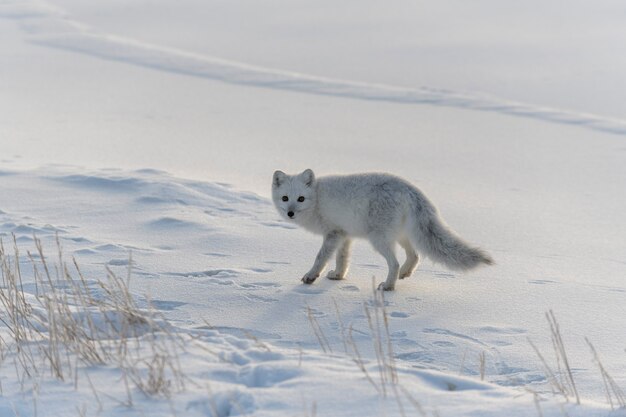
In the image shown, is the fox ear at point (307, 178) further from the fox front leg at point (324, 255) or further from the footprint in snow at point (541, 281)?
the footprint in snow at point (541, 281)

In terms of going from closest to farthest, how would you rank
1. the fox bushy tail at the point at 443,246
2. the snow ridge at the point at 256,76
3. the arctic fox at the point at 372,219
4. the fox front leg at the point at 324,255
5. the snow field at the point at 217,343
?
1. the snow field at the point at 217,343
2. the fox bushy tail at the point at 443,246
3. the arctic fox at the point at 372,219
4. the fox front leg at the point at 324,255
5. the snow ridge at the point at 256,76

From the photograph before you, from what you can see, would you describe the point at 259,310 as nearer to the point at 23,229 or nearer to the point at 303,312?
the point at 303,312

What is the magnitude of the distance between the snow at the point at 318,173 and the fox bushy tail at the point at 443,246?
8.9 inches

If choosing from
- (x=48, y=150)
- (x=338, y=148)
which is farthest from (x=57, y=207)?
(x=338, y=148)

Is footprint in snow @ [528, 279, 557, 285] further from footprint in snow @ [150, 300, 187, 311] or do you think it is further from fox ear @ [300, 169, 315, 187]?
footprint in snow @ [150, 300, 187, 311]

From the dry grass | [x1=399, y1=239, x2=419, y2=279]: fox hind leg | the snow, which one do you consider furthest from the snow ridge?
the dry grass

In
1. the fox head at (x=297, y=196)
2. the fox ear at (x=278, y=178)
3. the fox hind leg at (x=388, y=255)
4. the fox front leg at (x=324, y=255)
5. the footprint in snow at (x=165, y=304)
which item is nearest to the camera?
the footprint in snow at (x=165, y=304)

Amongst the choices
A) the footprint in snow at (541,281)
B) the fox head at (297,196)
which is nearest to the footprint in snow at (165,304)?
the fox head at (297,196)

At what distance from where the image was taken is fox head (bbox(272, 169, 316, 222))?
211 inches

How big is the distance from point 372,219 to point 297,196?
0.49 m

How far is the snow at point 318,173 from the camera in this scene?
3453mm

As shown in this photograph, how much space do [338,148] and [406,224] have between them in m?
3.91

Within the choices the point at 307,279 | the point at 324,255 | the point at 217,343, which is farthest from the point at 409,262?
the point at 217,343

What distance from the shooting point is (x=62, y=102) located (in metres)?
11.1
